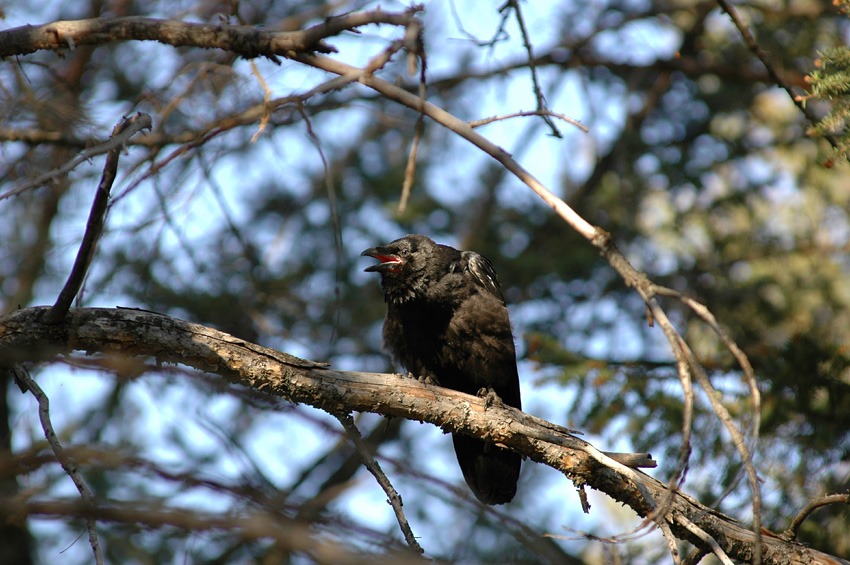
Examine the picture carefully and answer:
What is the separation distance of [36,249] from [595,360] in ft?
13.9

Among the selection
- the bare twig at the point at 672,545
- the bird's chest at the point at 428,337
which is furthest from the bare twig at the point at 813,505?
the bird's chest at the point at 428,337

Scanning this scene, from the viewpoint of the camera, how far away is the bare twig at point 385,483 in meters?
2.48

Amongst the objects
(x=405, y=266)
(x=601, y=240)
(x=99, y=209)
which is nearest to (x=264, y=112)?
(x=99, y=209)

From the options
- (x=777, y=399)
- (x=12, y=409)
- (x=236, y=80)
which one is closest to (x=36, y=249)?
(x=236, y=80)

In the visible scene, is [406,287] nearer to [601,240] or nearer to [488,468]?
[488,468]

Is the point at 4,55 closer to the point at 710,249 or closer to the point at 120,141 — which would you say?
the point at 120,141

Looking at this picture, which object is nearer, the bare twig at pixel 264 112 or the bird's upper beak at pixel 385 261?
the bare twig at pixel 264 112

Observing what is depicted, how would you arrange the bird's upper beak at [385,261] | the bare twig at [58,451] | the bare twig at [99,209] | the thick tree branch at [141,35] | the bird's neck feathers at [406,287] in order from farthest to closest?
the bird's upper beak at [385,261] → the bird's neck feathers at [406,287] → the thick tree branch at [141,35] → the bare twig at [99,209] → the bare twig at [58,451]

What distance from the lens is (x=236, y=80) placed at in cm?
385

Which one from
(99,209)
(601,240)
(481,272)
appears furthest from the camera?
(481,272)

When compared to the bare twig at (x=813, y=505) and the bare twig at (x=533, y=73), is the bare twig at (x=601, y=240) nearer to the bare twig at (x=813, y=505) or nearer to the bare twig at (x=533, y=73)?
the bare twig at (x=533, y=73)

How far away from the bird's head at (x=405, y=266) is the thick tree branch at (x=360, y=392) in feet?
3.88

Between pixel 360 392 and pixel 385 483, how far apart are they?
0.64 meters

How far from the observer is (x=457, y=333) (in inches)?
171
